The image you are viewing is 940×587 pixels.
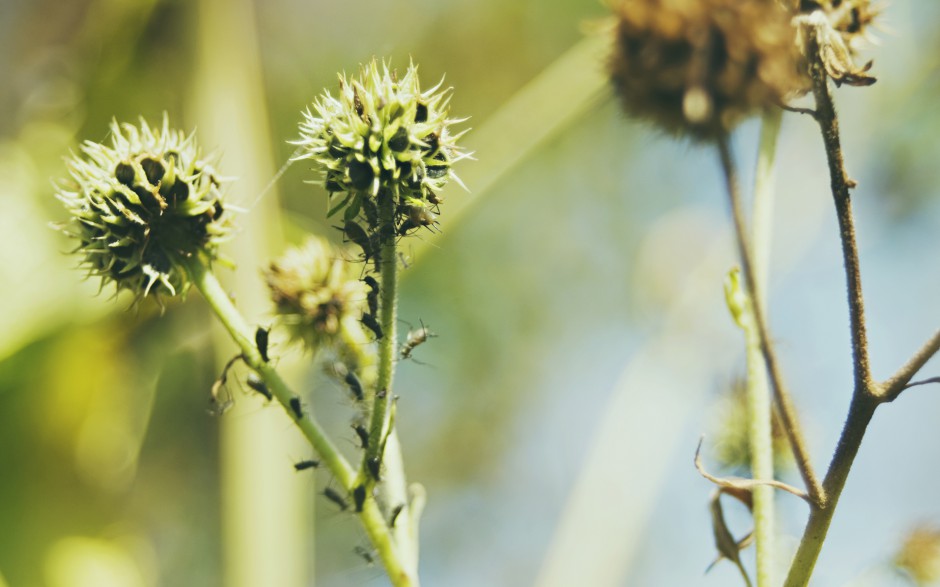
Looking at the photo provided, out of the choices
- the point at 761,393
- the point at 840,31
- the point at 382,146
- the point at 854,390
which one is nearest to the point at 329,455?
the point at 382,146

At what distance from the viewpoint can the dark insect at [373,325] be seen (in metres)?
1.63

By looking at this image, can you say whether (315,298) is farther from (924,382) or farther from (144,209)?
(924,382)

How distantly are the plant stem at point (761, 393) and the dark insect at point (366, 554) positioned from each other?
2.23 feet

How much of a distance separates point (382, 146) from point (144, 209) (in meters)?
0.54

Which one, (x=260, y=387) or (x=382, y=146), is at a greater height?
(x=382, y=146)

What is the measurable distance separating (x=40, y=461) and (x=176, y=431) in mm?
1417

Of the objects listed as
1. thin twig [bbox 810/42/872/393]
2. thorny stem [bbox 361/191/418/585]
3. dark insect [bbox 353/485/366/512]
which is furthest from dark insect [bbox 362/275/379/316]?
thin twig [bbox 810/42/872/393]

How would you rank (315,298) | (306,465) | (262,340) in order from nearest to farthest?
1. (262,340)
2. (306,465)
3. (315,298)

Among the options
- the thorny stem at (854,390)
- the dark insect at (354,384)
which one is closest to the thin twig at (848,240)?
the thorny stem at (854,390)

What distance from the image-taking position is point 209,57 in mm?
4883

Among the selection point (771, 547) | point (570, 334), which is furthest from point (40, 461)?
point (771, 547)

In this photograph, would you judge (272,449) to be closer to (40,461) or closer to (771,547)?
(40,461)

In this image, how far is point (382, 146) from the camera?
1595 millimetres

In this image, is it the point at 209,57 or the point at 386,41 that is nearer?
the point at 209,57
